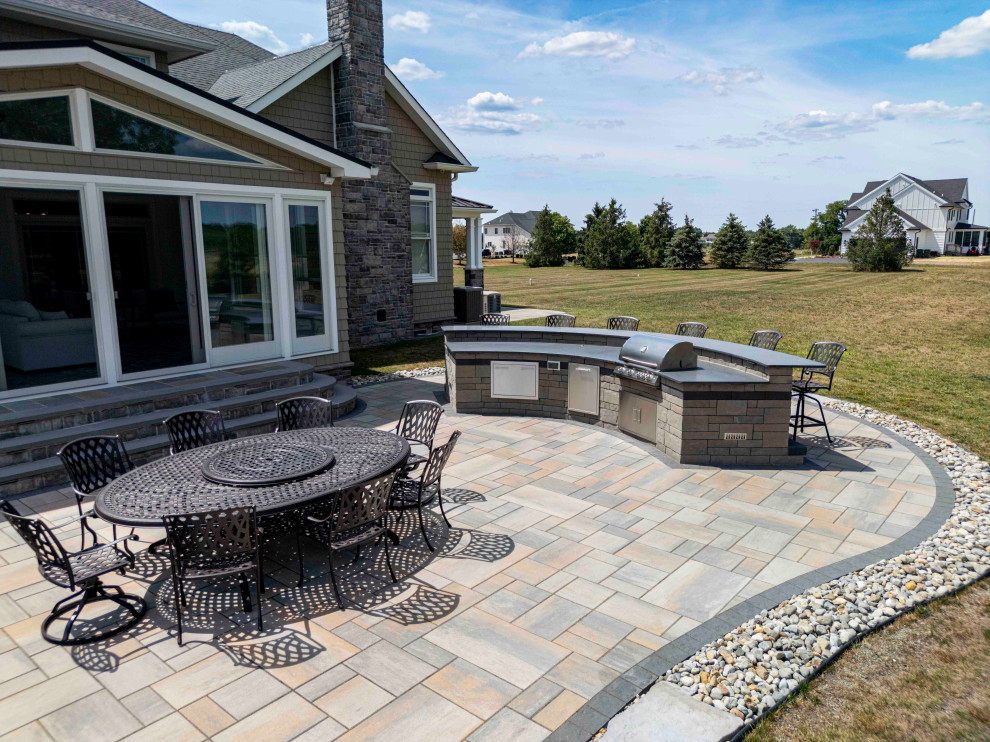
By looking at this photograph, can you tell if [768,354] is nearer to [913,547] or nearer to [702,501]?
[702,501]

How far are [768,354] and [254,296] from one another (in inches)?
291

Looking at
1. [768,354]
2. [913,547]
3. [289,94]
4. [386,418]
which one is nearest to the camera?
[913,547]

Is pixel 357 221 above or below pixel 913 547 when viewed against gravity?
above

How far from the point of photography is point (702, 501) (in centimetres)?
631

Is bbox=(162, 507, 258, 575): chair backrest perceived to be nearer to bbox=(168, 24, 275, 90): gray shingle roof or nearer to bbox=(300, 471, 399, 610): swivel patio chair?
bbox=(300, 471, 399, 610): swivel patio chair

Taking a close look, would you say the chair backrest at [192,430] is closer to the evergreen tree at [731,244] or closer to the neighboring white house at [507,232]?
the evergreen tree at [731,244]

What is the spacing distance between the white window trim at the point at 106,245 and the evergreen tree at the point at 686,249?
4038 centimetres

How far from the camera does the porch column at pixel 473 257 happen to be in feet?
61.7

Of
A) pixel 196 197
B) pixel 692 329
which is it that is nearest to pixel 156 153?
pixel 196 197

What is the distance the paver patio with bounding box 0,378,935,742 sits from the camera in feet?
11.2

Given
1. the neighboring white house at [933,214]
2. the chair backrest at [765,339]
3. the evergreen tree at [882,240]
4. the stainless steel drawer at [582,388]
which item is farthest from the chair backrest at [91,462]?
the neighboring white house at [933,214]

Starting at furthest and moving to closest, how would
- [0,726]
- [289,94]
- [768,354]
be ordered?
[289,94], [768,354], [0,726]

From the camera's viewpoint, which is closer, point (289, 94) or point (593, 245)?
point (289, 94)

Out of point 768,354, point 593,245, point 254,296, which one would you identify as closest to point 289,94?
point 254,296
